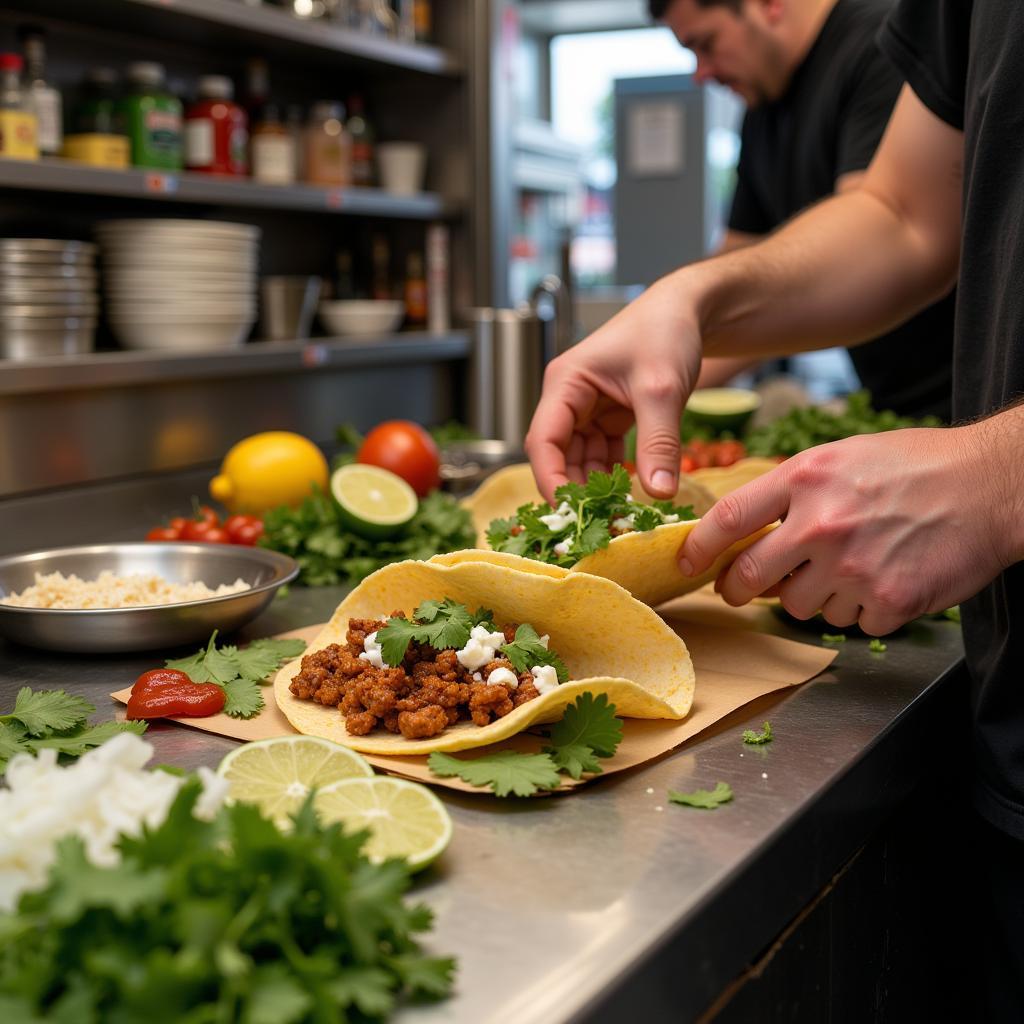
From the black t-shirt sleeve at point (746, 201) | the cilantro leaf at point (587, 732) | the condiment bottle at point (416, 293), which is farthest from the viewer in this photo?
the condiment bottle at point (416, 293)

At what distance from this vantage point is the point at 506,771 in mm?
973

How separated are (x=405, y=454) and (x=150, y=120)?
1124mm

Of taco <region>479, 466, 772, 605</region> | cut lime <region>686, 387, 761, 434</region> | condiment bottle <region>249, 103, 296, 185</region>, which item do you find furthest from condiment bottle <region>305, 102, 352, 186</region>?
taco <region>479, 466, 772, 605</region>

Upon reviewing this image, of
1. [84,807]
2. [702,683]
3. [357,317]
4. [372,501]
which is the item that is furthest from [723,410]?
[84,807]

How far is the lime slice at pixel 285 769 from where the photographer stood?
2.86ft

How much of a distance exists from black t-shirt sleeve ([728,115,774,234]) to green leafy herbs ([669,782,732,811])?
8.33 feet

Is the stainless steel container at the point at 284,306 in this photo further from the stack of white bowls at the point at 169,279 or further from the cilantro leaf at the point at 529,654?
the cilantro leaf at the point at 529,654

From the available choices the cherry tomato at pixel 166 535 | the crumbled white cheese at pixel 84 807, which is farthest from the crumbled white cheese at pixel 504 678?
the cherry tomato at pixel 166 535

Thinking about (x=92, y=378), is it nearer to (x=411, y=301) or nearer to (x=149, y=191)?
(x=149, y=191)

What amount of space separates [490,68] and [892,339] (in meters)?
1.79

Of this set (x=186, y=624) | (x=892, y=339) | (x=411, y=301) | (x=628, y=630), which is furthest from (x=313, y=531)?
(x=411, y=301)

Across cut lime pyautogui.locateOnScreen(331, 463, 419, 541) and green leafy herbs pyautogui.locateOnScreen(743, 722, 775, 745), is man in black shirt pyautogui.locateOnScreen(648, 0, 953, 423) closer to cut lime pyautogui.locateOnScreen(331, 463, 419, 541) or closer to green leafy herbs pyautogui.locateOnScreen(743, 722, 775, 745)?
cut lime pyautogui.locateOnScreen(331, 463, 419, 541)

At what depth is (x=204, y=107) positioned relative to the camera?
9.62ft

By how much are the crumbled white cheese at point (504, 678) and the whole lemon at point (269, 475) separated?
3.40 feet
